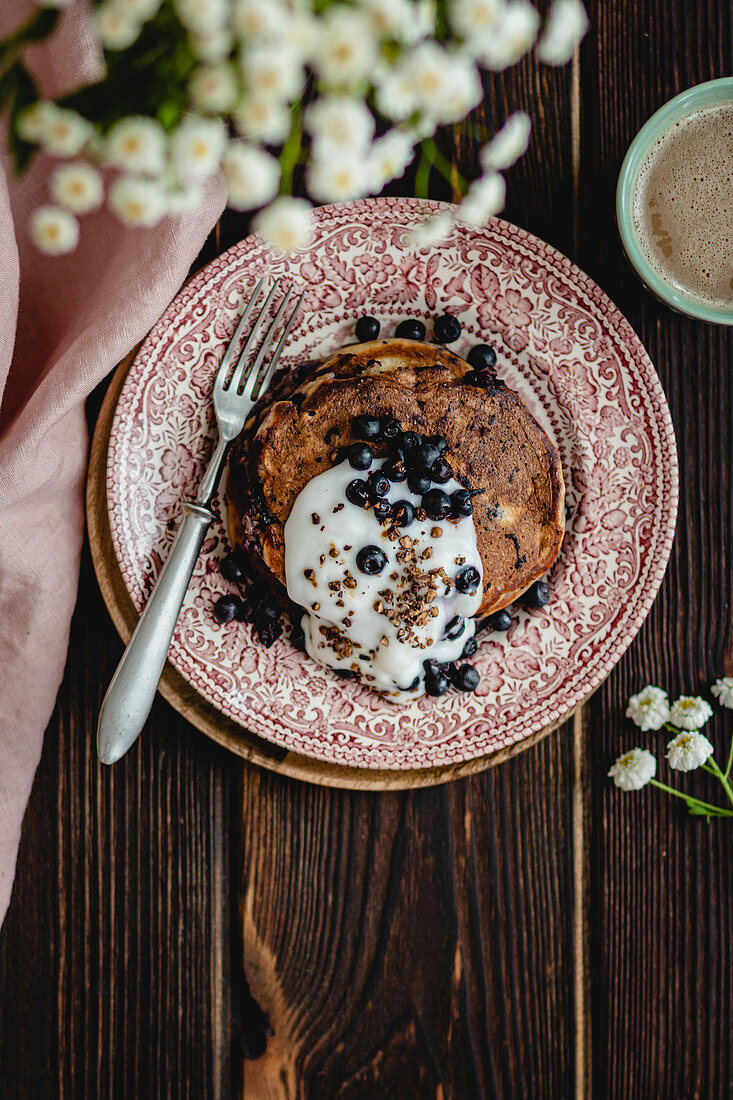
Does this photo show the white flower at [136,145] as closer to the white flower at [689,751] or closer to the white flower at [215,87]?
the white flower at [215,87]

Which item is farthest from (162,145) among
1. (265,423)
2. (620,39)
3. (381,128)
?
(620,39)

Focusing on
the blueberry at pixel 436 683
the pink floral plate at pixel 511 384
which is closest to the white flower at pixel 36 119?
the pink floral plate at pixel 511 384

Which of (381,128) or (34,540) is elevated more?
(381,128)

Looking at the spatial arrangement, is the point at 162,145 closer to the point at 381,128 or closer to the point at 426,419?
the point at 426,419

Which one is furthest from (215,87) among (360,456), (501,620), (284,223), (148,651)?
(501,620)

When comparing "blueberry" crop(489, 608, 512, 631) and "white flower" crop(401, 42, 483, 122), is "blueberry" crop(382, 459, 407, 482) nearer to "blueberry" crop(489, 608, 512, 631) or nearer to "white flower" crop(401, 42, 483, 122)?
"blueberry" crop(489, 608, 512, 631)

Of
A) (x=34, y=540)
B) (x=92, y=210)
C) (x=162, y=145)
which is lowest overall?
(x=34, y=540)

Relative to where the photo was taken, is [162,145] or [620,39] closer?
[162,145]
